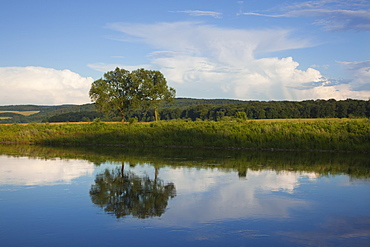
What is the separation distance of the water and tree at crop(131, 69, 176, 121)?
3737 centimetres

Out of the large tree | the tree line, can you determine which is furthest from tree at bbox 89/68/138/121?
the tree line

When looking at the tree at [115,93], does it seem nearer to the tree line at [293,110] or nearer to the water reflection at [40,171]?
the tree line at [293,110]

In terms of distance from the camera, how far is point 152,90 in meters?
55.1

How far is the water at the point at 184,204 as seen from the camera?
780 centimetres

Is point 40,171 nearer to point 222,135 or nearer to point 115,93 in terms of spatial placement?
point 222,135

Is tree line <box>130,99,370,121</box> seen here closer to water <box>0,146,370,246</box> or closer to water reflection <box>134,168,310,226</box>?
water <box>0,146,370,246</box>

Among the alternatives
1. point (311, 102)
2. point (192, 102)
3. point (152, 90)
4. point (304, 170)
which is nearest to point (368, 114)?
point (311, 102)

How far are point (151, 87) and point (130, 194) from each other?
44376 mm

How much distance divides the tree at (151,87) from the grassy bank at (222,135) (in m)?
21.5

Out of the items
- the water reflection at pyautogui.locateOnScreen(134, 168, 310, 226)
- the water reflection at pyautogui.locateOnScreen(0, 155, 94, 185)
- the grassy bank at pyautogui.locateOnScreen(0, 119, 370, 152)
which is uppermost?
the grassy bank at pyautogui.locateOnScreen(0, 119, 370, 152)

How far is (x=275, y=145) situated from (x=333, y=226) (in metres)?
17.5

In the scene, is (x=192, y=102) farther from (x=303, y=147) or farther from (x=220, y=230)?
(x=220, y=230)

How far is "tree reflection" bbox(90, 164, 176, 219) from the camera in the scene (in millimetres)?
9742

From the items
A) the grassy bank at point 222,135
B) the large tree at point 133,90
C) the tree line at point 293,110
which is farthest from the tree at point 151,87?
the grassy bank at point 222,135
